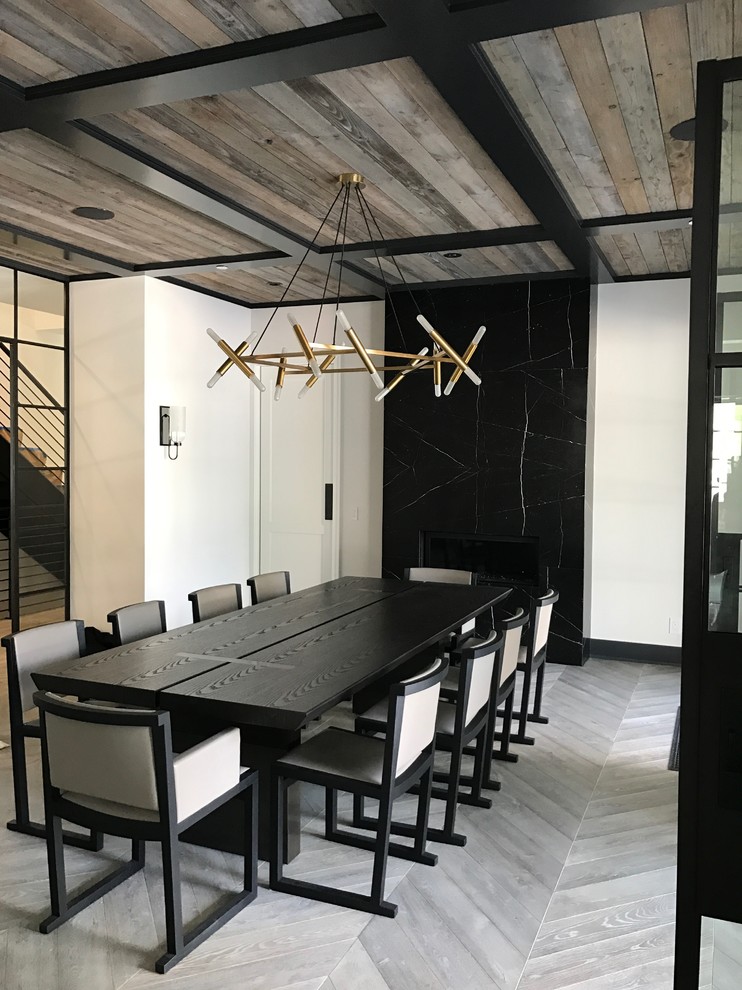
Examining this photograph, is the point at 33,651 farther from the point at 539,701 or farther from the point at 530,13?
the point at 530,13

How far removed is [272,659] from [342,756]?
1.53ft

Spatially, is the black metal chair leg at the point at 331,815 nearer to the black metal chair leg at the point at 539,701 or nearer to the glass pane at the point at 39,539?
the black metal chair leg at the point at 539,701

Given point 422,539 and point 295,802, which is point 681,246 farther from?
point 295,802

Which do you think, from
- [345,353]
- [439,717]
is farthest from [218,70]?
[439,717]

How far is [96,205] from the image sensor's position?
4215mm

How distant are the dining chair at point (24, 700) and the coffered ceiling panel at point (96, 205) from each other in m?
2.02

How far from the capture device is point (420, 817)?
294 centimetres

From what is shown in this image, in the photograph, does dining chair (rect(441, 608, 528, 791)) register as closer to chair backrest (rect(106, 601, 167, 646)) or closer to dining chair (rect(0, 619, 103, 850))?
chair backrest (rect(106, 601, 167, 646))

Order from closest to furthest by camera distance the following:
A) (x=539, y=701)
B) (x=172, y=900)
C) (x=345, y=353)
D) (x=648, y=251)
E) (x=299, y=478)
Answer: (x=172, y=900) < (x=345, y=353) < (x=539, y=701) < (x=648, y=251) < (x=299, y=478)

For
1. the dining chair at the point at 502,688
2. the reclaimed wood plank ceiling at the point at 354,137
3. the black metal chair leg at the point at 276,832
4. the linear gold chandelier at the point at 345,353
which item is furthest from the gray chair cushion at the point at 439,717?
the reclaimed wood plank ceiling at the point at 354,137

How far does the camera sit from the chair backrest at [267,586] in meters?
4.56

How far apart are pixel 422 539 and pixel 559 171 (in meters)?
3.31

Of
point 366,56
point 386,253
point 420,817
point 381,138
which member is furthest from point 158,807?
point 386,253

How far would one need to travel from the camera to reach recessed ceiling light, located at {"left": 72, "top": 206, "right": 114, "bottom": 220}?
426 cm
